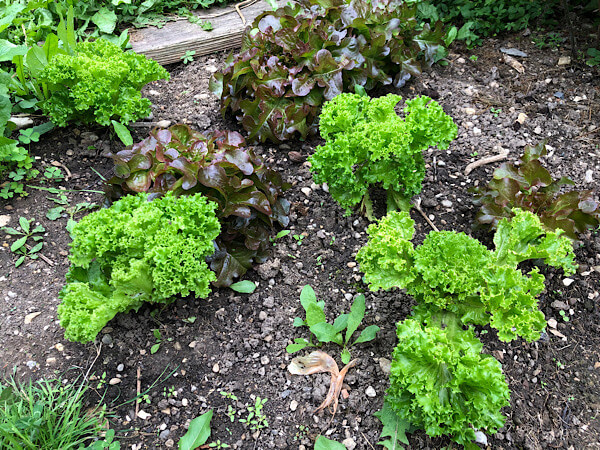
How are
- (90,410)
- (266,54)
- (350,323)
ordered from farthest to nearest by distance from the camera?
(266,54), (350,323), (90,410)

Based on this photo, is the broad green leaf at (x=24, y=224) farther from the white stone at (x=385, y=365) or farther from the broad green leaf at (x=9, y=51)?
the white stone at (x=385, y=365)

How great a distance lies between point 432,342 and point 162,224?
1.49 m

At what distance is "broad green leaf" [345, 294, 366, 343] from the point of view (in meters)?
2.78

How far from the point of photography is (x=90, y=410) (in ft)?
8.52

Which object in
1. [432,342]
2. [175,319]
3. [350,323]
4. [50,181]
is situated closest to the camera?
[432,342]

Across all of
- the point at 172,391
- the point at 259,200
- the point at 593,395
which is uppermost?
the point at 259,200

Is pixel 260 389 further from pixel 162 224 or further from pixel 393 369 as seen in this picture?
pixel 162 224

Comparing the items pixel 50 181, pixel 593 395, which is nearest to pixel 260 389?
pixel 593 395

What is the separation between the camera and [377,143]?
9.33ft

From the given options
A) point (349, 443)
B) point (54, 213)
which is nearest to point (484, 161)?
point (349, 443)

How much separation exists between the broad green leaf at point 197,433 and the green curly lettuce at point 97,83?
7.54 feet

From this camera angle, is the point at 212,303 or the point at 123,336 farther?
the point at 212,303

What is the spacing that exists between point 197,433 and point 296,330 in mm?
797

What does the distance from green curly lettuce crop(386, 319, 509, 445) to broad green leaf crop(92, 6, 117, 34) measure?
409cm
